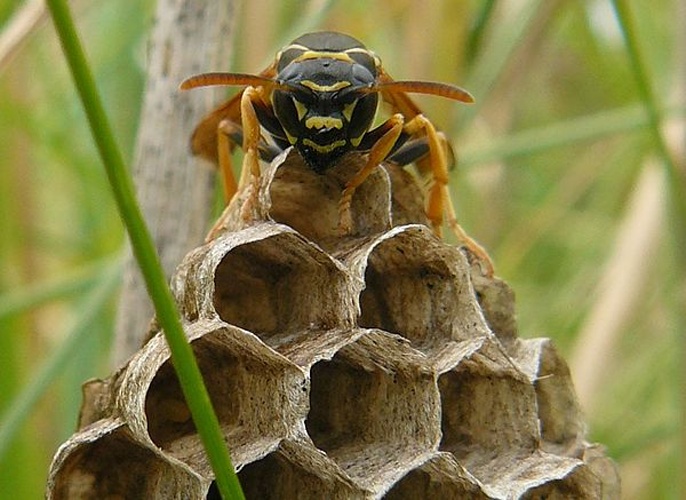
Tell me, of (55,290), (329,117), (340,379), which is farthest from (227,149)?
(55,290)

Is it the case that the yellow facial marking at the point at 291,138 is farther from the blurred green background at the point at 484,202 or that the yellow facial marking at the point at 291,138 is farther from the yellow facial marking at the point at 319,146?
the blurred green background at the point at 484,202

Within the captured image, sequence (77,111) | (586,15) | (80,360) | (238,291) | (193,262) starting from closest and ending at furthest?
(193,262)
(238,291)
(80,360)
(77,111)
(586,15)

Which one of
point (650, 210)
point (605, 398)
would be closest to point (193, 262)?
point (650, 210)

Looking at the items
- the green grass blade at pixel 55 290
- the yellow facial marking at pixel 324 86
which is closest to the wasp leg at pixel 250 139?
the yellow facial marking at pixel 324 86

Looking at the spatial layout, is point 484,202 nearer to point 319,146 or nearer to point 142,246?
point 319,146

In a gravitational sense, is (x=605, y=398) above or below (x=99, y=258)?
Answer: below

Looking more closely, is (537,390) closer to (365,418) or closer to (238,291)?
(365,418)
